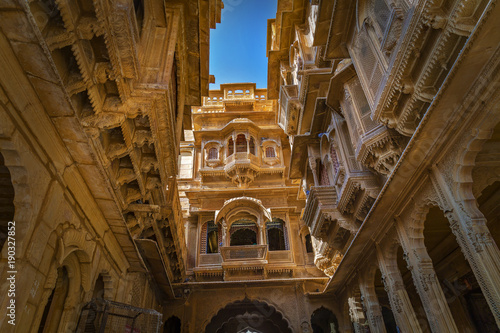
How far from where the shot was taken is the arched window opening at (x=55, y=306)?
5.64 m

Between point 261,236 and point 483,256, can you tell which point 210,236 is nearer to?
point 261,236

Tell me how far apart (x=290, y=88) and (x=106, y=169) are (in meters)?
9.20

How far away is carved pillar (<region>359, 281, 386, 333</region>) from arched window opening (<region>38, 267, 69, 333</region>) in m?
7.97

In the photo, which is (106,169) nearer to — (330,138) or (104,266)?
(104,266)

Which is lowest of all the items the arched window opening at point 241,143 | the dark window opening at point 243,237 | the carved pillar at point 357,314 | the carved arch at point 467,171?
the carved pillar at point 357,314

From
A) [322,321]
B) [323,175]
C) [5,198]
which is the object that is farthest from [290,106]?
[322,321]

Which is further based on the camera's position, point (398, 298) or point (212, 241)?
point (212, 241)

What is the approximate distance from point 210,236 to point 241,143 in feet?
18.7

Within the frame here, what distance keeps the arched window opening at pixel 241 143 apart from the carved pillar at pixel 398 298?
36.5 ft

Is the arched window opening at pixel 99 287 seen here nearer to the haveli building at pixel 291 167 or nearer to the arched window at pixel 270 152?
the haveli building at pixel 291 167

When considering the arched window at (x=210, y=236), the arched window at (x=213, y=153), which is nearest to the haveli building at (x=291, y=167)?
the arched window at (x=210, y=236)

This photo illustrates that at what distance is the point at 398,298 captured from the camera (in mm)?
7488

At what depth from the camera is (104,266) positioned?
6961 mm

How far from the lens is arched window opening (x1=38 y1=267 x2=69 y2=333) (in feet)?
18.5
